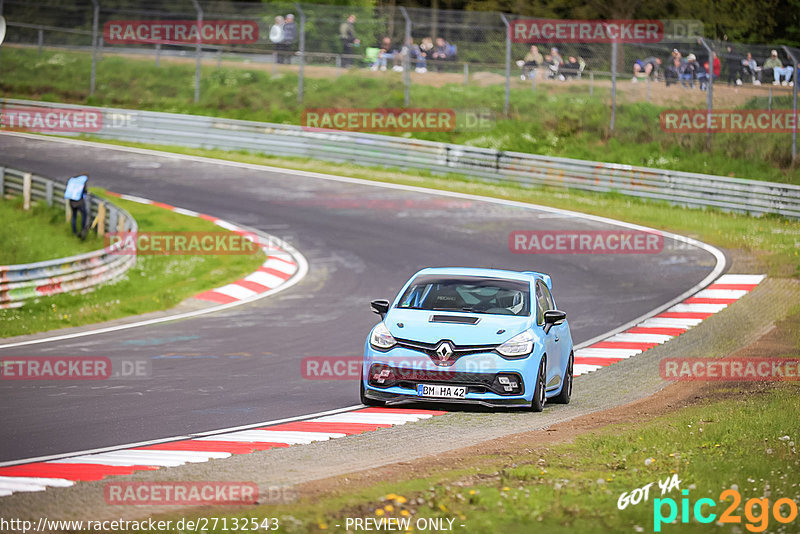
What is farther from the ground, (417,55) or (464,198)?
(417,55)

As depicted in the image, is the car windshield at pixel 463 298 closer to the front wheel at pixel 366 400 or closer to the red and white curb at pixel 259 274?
the front wheel at pixel 366 400

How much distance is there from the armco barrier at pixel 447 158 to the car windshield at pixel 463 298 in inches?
720

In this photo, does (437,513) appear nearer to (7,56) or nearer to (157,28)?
(157,28)

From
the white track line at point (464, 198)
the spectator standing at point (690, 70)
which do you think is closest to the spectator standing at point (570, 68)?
the spectator standing at point (690, 70)

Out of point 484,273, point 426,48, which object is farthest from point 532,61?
point 484,273

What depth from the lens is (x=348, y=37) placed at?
124ft

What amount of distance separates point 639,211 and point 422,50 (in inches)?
424

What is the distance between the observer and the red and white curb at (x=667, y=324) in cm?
1639

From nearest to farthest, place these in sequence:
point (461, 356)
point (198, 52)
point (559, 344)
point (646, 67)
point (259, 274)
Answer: point (461, 356) → point (559, 344) → point (259, 274) → point (646, 67) → point (198, 52)

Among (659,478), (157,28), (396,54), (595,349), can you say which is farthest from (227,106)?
(659,478)

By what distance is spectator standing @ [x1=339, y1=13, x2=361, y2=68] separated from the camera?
37.4 meters

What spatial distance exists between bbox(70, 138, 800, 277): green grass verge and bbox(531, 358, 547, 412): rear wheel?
40.8 feet

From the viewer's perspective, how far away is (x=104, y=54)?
4153 cm

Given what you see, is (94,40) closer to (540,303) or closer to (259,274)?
(259,274)
